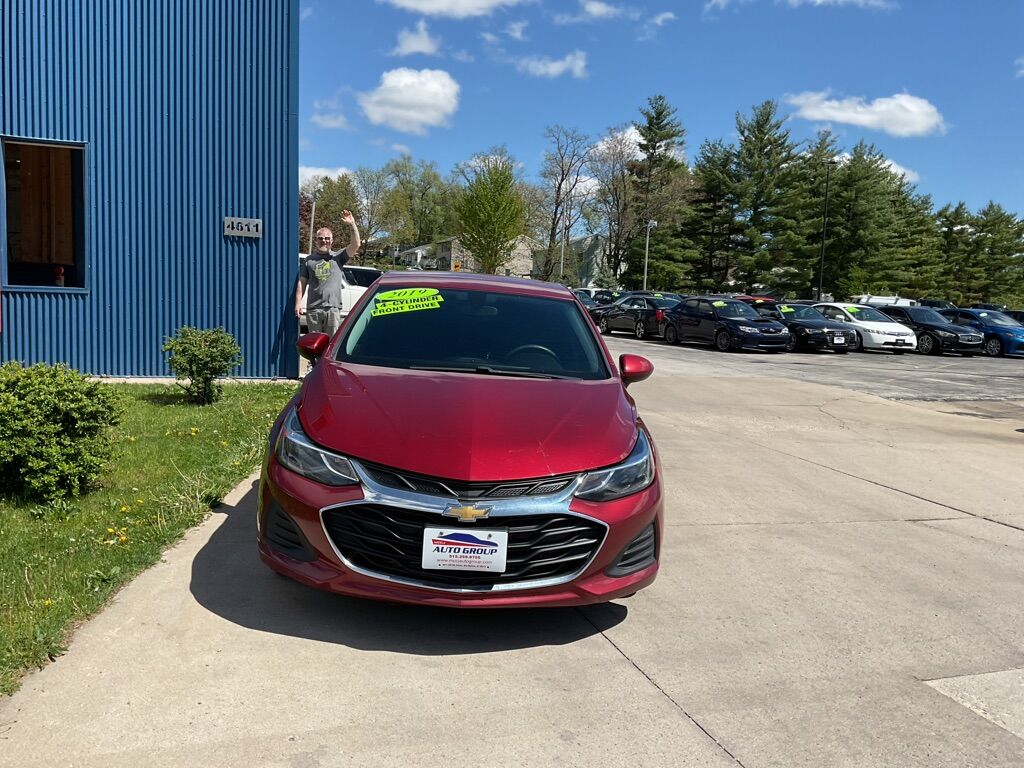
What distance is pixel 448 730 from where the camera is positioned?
2816mm

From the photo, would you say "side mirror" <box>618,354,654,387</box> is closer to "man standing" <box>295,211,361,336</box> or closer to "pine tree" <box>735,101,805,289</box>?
"man standing" <box>295,211,361,336</box>

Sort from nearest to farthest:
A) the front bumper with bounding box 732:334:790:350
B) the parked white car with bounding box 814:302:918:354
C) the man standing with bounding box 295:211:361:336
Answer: the man standing with bounding box 295:211:361:336
the front bumper with bounding box 732:334:790:350
the parked white car with bounding box 814:302:918:354

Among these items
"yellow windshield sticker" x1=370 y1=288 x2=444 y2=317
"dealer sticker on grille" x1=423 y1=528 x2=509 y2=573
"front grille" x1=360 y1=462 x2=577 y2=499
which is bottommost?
"dealer sticker on grille" x1=423 y1=528 x2=509 y2=573

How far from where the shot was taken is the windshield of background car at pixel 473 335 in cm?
443

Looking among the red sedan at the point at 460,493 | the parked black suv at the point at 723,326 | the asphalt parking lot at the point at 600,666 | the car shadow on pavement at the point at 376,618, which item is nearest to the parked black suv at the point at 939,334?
the parked black suv at the point at 723,326

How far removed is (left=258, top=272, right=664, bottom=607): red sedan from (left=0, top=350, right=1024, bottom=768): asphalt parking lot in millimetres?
327

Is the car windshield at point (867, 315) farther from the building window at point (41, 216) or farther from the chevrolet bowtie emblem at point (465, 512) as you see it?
the chevrolet bowtie emblem at point (465, 512)

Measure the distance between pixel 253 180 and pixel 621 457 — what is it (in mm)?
8162

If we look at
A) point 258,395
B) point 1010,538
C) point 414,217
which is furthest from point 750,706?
point 414,217

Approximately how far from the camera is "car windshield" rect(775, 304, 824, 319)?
2524 cm

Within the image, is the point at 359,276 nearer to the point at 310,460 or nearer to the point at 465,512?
the point at 310,460

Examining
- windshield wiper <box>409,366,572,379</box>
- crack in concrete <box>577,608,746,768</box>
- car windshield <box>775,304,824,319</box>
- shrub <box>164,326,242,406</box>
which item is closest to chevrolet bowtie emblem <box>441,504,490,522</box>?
crack in concrete <box>577,608,746,768</box>

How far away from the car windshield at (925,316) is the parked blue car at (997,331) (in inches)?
28.2

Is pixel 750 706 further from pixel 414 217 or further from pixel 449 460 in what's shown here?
pixel 414 217
